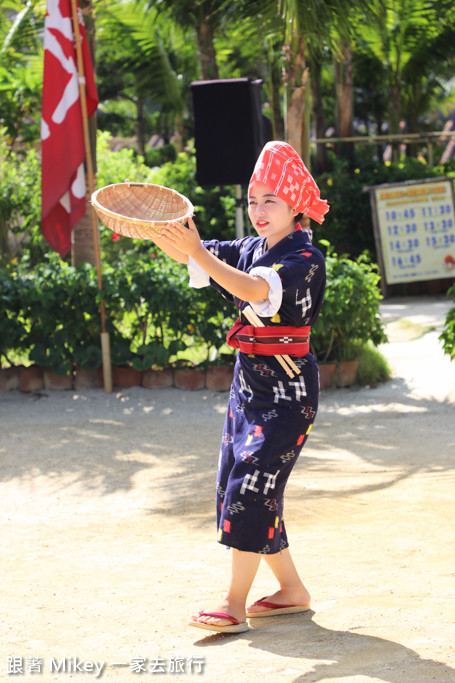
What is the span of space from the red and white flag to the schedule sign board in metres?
6.03

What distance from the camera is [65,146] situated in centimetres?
705

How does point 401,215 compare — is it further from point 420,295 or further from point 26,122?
point 26,122

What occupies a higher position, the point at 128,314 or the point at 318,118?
the point at 318,118

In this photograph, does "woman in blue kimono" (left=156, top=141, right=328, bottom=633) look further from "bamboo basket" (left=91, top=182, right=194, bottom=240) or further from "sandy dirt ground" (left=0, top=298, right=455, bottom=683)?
"sandy dirt ground" (left=0, top=298, right=455, bottom=683)

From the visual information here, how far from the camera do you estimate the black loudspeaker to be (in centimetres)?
791

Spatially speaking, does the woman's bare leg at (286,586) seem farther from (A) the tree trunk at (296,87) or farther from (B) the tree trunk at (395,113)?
(B) the tree trunk at (395,113)

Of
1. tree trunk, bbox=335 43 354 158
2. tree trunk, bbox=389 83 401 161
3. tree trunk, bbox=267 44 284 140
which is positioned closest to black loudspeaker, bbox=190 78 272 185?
tree trunk, bbox=267 44 284 140

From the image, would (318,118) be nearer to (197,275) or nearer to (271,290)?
(197,275)

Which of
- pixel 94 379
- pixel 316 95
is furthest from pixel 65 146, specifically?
pixel 316 95

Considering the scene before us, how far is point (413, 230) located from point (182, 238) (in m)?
9.96

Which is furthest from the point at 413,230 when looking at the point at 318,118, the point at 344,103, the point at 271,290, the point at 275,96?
the point at 271,290

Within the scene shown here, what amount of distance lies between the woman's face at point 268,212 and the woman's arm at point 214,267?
279 mm

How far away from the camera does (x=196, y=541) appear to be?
404 centimetres

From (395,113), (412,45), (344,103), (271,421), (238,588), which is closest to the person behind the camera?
(271,421)
